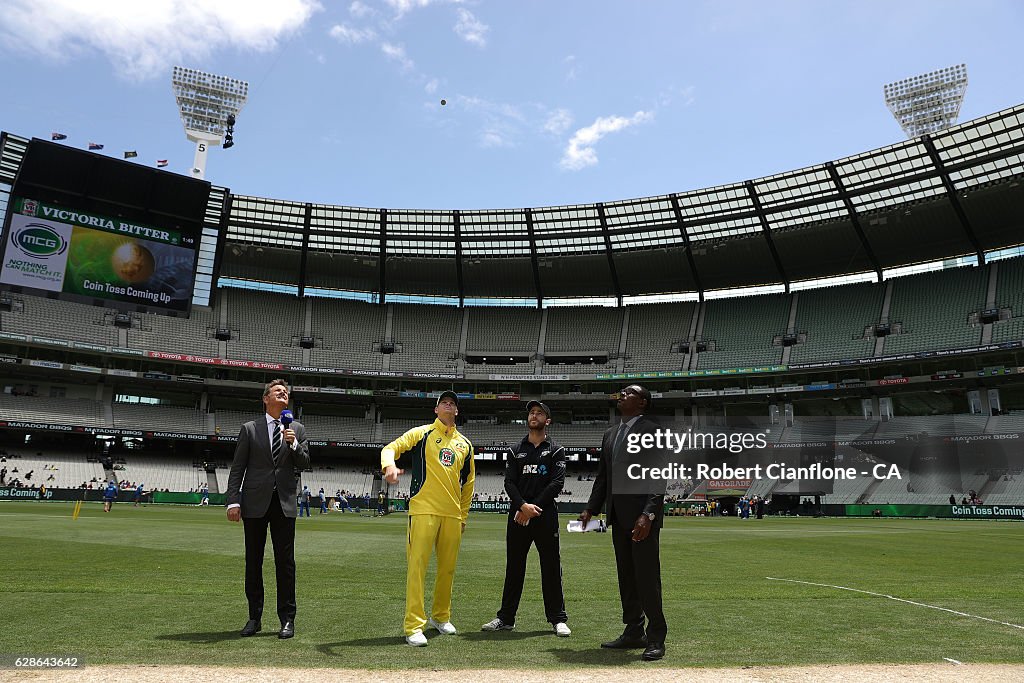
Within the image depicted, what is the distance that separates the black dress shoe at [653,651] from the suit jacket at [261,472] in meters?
3.26

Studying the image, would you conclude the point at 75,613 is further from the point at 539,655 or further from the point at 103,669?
the point at 539,655

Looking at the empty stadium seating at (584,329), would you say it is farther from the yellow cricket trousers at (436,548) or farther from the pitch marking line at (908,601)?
the yellow cricket trousers at (436,548)

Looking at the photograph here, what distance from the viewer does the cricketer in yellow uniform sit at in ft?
20.0

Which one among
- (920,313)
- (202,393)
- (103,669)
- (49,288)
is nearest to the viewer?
(103,669)

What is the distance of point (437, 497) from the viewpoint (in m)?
6.25

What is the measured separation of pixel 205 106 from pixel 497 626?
6590 centimetres

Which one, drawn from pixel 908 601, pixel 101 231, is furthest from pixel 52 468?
pixel 908 601

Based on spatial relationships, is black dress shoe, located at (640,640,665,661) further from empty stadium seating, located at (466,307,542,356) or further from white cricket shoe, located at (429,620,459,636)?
empty stadium seating, located at (466,307,542,356)

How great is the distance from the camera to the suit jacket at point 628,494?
5.88 m

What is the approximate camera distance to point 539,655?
5.34 meters

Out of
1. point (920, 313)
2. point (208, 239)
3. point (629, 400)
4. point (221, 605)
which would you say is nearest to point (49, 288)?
point (208, 239)

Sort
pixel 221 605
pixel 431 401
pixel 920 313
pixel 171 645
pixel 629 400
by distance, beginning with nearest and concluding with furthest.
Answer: pixel 171 645 < pixel 629 400 < pixel 221 605 < pixel 920 313 < pixel 431 401

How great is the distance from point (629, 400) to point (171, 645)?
164 inches

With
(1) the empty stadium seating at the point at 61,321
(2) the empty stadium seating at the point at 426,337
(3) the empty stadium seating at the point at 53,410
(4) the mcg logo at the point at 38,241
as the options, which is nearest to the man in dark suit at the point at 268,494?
(4) the mcg logo at the point at 38,241
